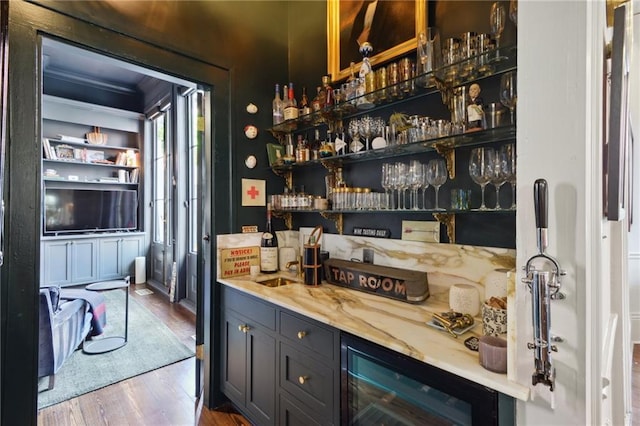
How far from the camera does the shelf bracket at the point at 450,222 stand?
155 centimetres

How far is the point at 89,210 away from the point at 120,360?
3.45 metres

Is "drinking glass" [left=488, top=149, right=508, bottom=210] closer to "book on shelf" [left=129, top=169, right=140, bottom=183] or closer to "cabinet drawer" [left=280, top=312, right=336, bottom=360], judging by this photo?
"cabinet drawer" [left=280, top=312, right=336, bottom=360]

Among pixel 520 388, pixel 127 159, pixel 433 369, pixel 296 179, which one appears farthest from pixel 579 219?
pixel 127 159

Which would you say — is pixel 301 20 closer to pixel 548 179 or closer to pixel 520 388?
pixel 548 179

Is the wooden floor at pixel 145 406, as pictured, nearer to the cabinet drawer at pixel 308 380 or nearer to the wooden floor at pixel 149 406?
the wooden floor at pixel 149 406

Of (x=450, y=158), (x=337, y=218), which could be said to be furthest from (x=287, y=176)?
(x=450, y=158)

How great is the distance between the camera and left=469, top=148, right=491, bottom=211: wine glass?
4.45 feet

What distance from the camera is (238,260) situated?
2.18m

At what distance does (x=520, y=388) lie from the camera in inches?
32.7

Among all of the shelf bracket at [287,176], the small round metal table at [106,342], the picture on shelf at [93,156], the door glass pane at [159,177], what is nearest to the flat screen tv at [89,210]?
the door glass pane at [159,177]

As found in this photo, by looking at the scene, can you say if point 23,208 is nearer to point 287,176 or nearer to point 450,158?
point 287,176

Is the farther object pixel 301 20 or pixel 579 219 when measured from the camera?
pixel 301 20

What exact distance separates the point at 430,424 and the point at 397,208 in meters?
1.01

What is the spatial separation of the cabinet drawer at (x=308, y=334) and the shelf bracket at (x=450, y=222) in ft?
2.54
